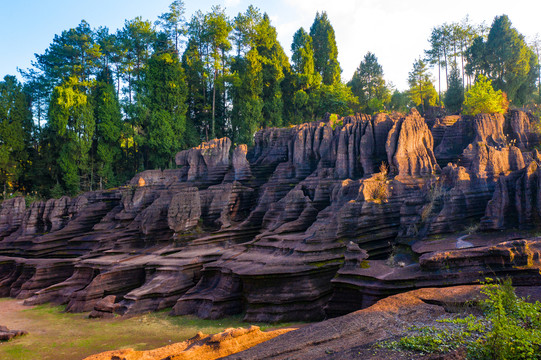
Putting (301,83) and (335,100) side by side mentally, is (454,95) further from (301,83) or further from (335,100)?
(301,83)

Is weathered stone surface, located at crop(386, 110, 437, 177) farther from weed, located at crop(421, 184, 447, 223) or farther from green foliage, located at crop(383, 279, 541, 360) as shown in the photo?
green foliage, located at crop(383, 279, 541, 360)

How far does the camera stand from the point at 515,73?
1558 inches

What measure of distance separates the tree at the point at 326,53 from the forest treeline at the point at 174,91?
0.55 ft

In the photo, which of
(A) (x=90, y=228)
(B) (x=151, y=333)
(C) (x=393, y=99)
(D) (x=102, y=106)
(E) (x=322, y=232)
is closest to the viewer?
(B) (x=151, y=333)

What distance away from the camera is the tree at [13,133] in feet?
143

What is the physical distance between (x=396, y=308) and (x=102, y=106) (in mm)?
45717

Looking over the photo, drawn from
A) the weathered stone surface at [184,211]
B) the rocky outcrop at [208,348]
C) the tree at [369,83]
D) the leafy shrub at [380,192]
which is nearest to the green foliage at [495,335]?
the rocky outcrop at [208,348]

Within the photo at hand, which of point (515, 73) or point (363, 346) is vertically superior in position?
point (515, 73)

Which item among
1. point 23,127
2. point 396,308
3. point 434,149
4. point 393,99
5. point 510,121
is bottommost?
point 396,308

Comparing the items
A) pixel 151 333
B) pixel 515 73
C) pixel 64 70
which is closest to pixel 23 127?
pixel 64 70

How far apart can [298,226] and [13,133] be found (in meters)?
40.9

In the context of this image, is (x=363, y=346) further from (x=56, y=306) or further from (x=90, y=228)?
(x=90, y=228)

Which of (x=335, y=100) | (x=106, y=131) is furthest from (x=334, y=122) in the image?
(x=106, y=131)

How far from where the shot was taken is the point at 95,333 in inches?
696
